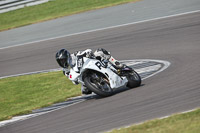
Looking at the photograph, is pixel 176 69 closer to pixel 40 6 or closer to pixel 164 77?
pixel 164 77

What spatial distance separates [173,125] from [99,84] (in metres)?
3.54

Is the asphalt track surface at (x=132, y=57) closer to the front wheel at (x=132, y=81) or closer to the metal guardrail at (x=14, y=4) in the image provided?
the front wheel at (x=132, y=81)

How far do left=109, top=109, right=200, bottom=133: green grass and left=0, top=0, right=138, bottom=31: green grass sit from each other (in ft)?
55.5

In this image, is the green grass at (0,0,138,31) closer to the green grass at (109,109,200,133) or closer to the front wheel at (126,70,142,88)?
the front wheel at (126,70,142,88)

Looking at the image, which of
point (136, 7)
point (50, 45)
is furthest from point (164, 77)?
point (136, 7)

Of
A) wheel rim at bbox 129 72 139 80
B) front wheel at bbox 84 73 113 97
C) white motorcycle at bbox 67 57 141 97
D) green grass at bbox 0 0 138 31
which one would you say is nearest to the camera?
front wheel at bbox 84 73 113 97

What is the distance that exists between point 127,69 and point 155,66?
244 cm

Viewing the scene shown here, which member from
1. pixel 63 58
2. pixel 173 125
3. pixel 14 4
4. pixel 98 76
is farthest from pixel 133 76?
pixel 14 4

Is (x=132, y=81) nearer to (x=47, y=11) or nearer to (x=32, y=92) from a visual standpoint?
(x=32, y=92)

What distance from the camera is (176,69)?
39.1 feet

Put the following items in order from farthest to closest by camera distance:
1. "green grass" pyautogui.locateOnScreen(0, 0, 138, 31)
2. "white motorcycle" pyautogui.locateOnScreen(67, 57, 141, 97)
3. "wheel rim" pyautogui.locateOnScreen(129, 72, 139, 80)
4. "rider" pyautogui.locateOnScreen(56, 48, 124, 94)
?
"green grass" pyautogui.locateOnScreen(0, 0, 138, 31) < "wheel rim" pyautogui.locateOnScreen(129, 72, 139, 80) < "rider" pyautogui.locateOnScreen(56, 48, 124, 94) < "white motorcycle" pyautogui.locateOnScreen(67, 57, 141, 97)

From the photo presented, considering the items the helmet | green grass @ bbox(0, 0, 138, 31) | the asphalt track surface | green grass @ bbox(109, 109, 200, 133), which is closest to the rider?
the helmet

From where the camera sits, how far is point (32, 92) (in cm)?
1310

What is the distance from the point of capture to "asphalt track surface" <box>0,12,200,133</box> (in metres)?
8.41
